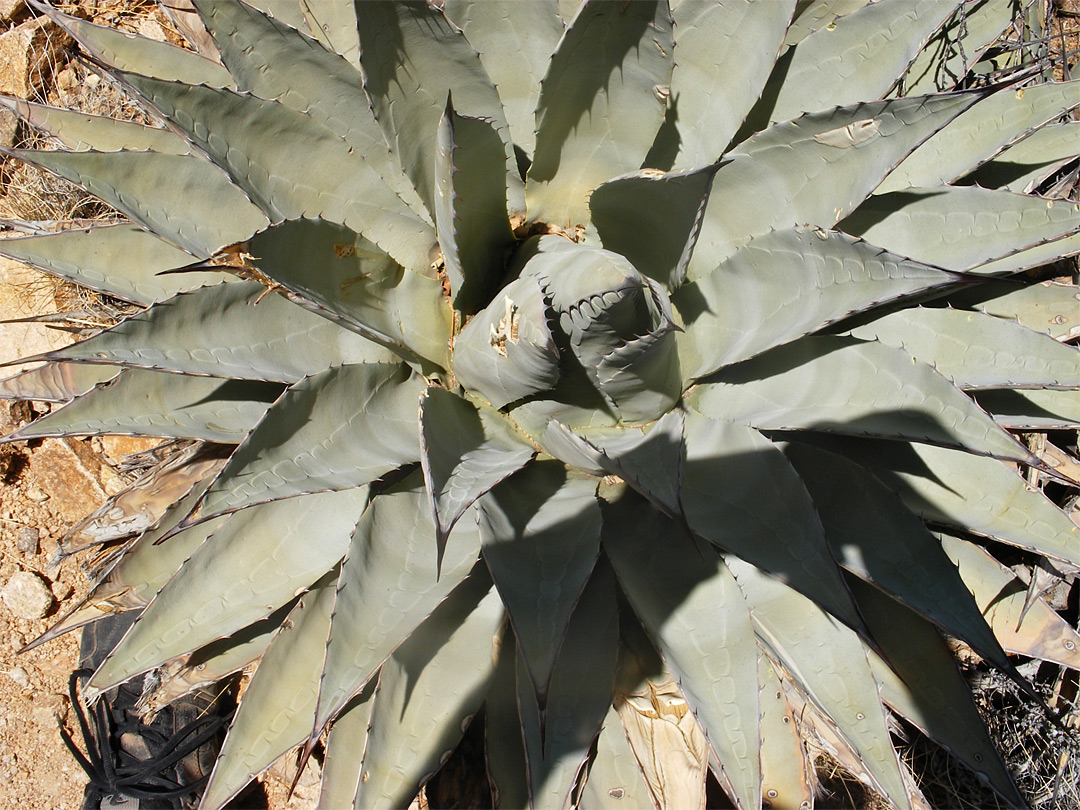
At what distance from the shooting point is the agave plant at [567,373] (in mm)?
1321

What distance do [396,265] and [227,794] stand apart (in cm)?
107

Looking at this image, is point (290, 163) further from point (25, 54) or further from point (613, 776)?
point (25, 54)

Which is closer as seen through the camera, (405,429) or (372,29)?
(372,29)

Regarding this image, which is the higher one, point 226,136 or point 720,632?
point 226,136

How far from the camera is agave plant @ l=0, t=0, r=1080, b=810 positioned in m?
1.32

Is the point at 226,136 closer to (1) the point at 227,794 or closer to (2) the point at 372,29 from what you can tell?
(2) the point at 372,29

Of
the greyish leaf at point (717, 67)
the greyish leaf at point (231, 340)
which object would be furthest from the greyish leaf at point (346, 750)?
the greyish leaf at point (717, 67)

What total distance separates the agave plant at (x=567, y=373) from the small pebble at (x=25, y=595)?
0.75 meters

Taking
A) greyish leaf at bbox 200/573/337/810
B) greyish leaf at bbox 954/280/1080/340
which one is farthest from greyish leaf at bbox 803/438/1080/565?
greyish leaf at bbox 200/573/337/810

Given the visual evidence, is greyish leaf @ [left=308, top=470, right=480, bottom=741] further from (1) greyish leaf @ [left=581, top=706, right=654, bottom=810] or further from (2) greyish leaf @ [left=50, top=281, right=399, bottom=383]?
(1) greyish leaf @ [left=581, top=706, right=654, bottom=810]

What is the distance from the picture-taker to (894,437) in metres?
1.35

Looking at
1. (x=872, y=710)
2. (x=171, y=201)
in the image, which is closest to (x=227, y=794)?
(x=171, y=201)

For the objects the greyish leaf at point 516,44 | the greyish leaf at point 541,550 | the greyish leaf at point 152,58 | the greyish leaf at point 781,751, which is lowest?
the greyish leaf at point 781,751

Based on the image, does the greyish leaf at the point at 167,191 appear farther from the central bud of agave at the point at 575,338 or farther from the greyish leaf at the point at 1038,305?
the greyish leaf at the point at 1038,305
